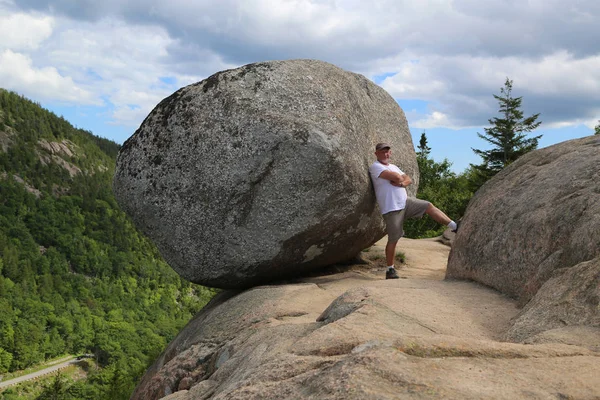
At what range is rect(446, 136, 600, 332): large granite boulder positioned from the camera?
6.02m

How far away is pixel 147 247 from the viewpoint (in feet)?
558

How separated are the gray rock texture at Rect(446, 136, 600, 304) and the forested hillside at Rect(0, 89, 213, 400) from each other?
91.3 m

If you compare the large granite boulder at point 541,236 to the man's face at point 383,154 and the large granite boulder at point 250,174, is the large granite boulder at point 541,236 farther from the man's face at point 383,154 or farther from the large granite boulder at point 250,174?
the large granite boulder at point 250,174

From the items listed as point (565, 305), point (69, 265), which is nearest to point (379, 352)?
point (565, 305)

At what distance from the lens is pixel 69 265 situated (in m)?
151

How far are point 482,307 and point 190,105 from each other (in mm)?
5819

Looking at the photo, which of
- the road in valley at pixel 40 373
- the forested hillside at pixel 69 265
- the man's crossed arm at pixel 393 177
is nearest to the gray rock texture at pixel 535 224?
the man's crossed arm at pixel 393 177

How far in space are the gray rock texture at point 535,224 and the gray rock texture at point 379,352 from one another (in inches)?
15.2

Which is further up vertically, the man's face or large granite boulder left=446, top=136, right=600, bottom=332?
the man's face

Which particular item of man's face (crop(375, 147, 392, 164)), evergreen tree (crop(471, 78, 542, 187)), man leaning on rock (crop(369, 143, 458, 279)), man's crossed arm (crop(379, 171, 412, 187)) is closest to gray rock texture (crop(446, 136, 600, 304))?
man leaning on rock (crop(369, 143, 458, 279))

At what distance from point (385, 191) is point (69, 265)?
15405cm

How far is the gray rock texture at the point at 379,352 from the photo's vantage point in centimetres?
368

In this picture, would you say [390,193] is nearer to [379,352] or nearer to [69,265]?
[379,352]

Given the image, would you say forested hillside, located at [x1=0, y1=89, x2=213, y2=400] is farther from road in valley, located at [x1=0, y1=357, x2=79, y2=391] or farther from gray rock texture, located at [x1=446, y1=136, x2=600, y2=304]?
gray rock texture, located at [x1=446, y1=136, x2=600, y2=304]
